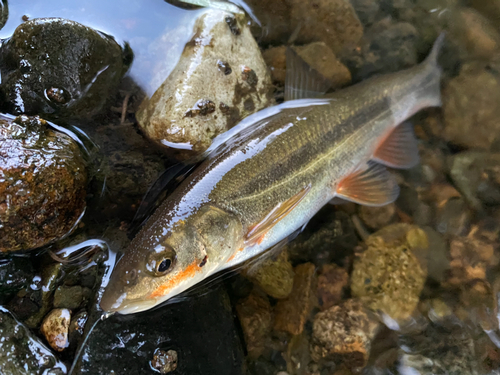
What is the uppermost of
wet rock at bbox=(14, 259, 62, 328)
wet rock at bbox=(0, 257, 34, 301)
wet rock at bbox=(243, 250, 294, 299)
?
wet rock at bbox=(0, 257, 34, 301)

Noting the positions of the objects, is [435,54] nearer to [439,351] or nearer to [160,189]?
[439,351]

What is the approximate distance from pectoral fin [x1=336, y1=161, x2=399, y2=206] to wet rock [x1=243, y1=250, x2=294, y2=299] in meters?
0.85

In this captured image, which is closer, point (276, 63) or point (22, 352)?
point (22, 352)

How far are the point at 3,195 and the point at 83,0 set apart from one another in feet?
6.21

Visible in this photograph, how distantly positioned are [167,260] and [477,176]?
335 centimetres

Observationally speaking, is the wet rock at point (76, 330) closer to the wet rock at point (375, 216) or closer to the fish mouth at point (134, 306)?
the fish mouth at point (134, 306)

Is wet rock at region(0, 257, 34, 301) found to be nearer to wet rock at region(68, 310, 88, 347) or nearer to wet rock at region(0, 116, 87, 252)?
wet rock at region(0, 116, 87, 252)

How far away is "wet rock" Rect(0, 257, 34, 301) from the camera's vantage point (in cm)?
246

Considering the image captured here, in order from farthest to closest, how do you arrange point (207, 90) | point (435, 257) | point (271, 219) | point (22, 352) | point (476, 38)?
point (476, 38)
point (435, 257)
point (207, 90)
point (271, 219)
point (22, 352)

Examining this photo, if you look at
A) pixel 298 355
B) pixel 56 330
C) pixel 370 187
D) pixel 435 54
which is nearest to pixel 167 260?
pixel 56 330

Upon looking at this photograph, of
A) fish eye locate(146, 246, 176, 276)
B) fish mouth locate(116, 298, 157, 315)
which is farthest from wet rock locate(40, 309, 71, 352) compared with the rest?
fish eye locate(146, 246, 176, 276)

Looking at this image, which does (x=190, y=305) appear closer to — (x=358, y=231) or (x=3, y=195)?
(x=3, y=195)

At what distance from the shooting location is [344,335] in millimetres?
3008

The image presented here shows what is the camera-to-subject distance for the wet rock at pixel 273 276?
9.96 ft
